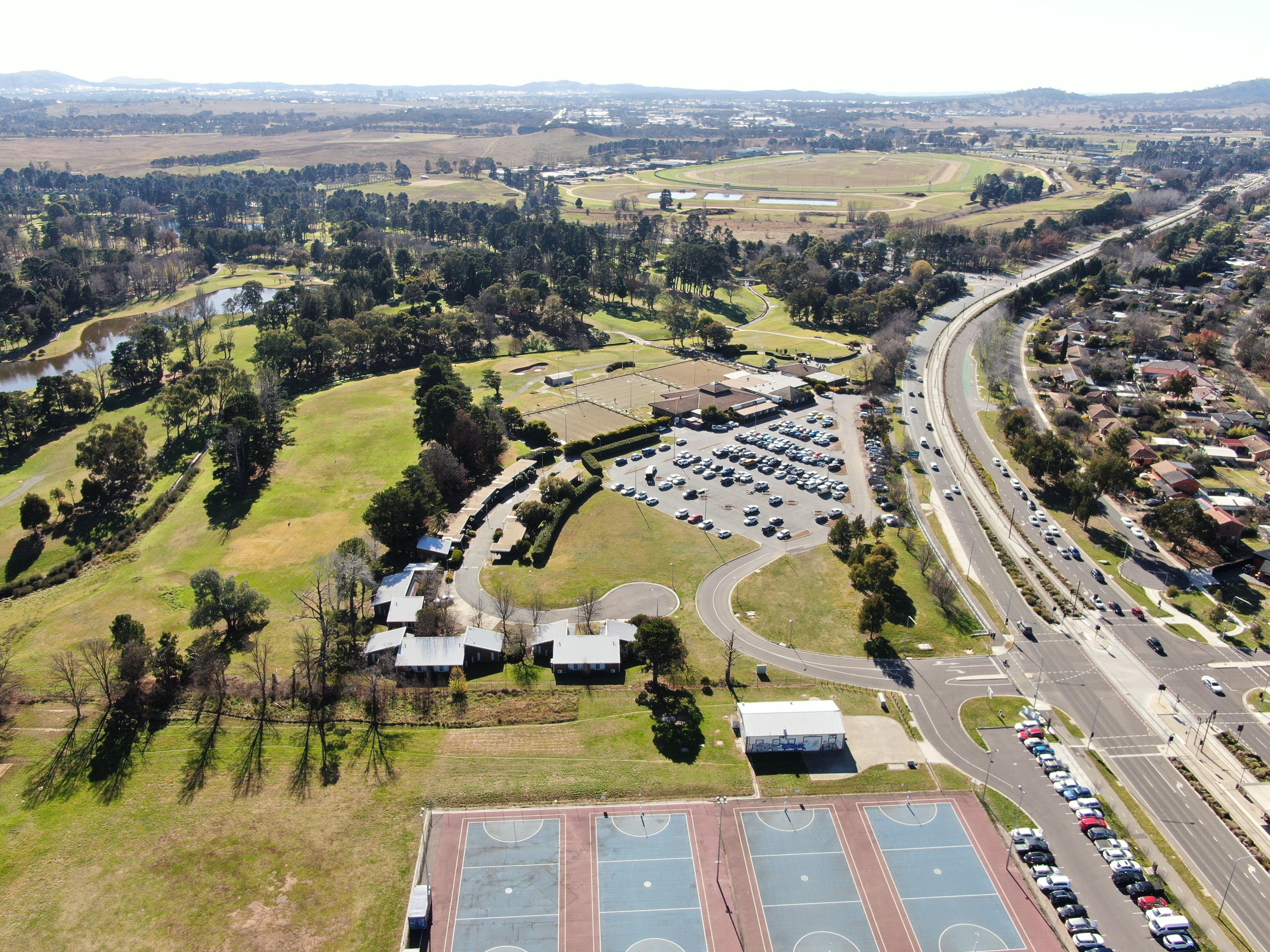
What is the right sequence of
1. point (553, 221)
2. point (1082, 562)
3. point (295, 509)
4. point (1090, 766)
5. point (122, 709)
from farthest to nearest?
point (553, 221) < point (295, 509) < point (1082, 562) < point (122, 709) < point (1090, 766)

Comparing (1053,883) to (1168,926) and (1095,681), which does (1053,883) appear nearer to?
(1168,926)

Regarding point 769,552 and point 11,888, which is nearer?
point 11,888

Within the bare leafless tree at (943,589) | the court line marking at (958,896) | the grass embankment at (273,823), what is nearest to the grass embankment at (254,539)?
the grass embankment at (273,823)

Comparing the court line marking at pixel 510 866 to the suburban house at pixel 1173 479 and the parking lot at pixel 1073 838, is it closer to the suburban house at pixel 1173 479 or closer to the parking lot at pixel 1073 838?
the parking lot at pixel 1073 838

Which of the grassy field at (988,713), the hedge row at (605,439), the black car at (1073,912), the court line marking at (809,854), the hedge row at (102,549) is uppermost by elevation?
the hedge row at (605,439)

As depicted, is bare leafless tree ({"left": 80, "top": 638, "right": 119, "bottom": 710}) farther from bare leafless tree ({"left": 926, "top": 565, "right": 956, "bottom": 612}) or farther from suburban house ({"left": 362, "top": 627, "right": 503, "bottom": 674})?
bare leafless tree ({"left": 926, "top": 565, "right": 956, "bottom": 612})

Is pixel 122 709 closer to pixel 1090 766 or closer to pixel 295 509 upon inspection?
pixel 295 509

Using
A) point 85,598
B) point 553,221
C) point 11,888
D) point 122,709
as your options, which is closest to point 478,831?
point 11,888

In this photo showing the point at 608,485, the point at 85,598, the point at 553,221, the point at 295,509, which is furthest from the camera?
the point at 553,221
